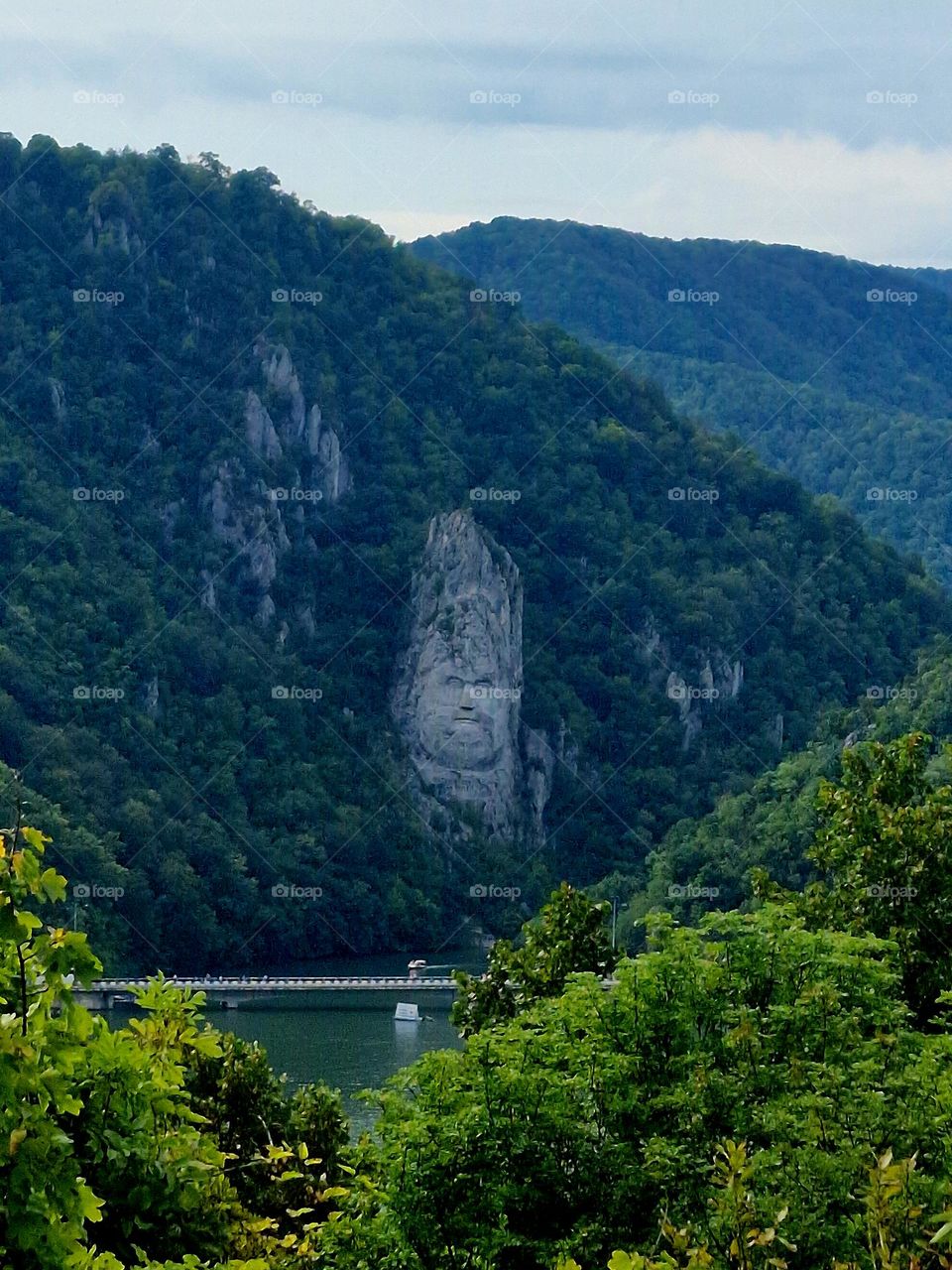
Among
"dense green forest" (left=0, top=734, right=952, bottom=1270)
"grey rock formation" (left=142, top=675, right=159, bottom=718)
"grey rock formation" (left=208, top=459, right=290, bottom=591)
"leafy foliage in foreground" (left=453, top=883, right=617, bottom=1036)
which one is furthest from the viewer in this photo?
"grey rock formation" (left=208, top=459, right=290, bottom=591)

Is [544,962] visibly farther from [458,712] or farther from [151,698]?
[458,712]

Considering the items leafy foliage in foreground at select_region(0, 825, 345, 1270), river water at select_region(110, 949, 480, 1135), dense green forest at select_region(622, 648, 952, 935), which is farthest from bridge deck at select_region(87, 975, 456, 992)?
leafy foliage in foreground at select_region(0, 825, 345, 1270)

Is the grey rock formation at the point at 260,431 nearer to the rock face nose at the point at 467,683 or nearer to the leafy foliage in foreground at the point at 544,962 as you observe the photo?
the rock face nose at the point at 467,683

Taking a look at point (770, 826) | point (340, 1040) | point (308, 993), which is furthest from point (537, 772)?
point (340, 1040)

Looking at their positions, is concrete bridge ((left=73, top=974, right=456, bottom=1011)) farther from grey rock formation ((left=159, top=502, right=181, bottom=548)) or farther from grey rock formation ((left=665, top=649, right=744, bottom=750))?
grey rock formation ((left=665, top=649, right=744, bottom=750))

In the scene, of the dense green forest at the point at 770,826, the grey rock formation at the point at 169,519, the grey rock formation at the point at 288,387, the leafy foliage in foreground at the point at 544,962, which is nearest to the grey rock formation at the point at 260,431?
the grey rock formation at the point at 288,387

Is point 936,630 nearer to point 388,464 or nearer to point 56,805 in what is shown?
point 388,464
